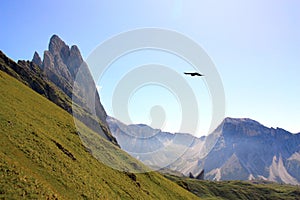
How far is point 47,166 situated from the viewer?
42.3 m

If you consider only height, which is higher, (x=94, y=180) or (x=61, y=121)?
(x=61, y=121)

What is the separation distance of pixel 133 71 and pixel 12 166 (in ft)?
63.9

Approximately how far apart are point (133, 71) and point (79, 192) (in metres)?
18.9

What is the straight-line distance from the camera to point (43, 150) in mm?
46812

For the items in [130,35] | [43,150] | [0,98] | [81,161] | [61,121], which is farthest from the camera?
[61,121]

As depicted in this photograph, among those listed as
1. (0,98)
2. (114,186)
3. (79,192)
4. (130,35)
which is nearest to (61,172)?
(79,192)

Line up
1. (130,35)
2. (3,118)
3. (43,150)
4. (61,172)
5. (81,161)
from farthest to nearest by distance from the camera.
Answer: (81,161), (3,118), (43,150), (61,172), (130,35)

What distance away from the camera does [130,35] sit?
40.8m

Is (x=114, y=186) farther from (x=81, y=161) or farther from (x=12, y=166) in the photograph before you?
(x=12, y=166)

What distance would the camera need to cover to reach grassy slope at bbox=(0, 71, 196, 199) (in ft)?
104

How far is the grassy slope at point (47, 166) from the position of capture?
3183 centimetres

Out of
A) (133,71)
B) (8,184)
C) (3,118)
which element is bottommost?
(8,184)

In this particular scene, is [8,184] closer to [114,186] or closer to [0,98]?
[114,186]

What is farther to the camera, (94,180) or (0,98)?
(0,98)
